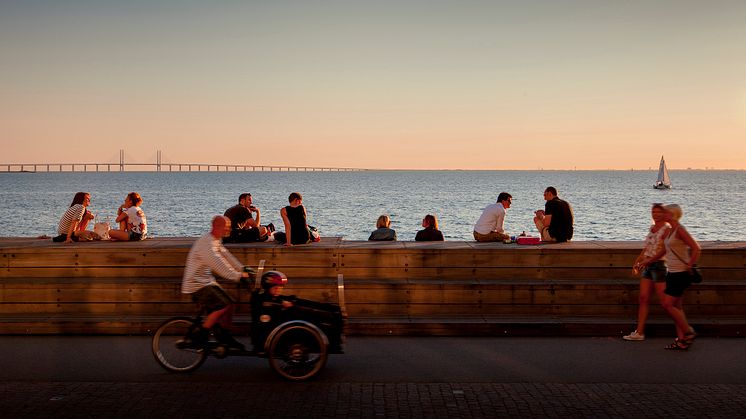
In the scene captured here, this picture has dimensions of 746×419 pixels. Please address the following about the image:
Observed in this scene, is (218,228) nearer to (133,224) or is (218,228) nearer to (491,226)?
(133,224)

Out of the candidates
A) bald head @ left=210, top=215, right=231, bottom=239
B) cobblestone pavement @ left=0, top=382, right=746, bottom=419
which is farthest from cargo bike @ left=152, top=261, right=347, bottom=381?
bald head @ left=210, top=215, right=231, bottom=239

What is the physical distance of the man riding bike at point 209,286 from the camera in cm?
879

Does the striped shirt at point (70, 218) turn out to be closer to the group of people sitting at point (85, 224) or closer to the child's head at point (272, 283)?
the group of people sitting at point (85, 224)

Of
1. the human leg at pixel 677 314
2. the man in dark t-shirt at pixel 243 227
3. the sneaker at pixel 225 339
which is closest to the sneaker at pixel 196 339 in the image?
the sneaker at pixel 225 339

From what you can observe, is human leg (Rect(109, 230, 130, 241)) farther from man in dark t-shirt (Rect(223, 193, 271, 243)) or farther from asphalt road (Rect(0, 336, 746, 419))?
asphalt road (Rect(0, 336, 746, 419))

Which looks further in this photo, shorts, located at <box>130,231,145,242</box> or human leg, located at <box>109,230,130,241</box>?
shorts, located at <box>130,231,145,242</box>

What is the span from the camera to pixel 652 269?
405 inches

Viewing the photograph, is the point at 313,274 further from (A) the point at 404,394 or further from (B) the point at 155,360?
(A) the point at 404,394

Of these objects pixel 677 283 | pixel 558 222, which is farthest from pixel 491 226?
pixel 677 283

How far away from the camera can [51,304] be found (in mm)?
10945

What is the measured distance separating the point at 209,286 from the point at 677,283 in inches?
223

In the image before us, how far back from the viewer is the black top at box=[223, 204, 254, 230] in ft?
45.8

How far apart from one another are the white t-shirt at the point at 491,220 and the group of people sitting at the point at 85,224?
5.96 meters

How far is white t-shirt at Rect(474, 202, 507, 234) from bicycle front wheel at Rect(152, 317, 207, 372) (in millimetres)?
7192
